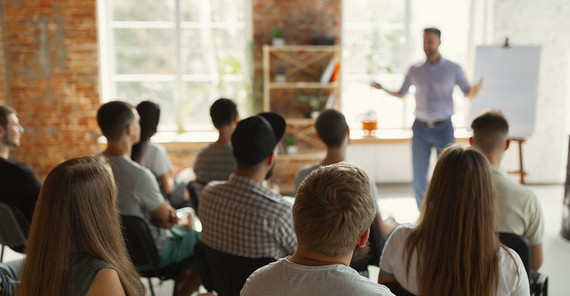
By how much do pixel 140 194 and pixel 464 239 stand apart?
172 cm

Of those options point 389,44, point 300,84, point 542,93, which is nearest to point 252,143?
point 300,84

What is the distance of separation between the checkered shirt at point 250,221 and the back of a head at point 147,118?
1.55 meters

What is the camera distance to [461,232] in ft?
5.56

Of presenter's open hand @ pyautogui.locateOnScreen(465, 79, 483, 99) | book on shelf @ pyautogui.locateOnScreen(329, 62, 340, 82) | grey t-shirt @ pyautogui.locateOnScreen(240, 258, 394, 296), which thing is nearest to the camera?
grey t-shirt @ pyautogui.locateOnScreen(240, 258, 394, 296)

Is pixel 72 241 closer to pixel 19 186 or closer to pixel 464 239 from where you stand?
pixel 464 239

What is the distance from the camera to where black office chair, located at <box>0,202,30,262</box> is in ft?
8.96

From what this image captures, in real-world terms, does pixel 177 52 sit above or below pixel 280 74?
above

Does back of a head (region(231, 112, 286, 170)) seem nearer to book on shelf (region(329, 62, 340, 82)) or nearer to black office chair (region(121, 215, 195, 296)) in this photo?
black office chair (region(121, 215, 195, 296))

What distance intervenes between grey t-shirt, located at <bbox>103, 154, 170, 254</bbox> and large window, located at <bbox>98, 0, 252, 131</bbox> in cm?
377

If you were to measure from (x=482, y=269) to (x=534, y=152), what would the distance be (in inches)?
218

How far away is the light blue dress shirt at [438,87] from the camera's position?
502 centimetres

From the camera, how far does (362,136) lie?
6.43 metres

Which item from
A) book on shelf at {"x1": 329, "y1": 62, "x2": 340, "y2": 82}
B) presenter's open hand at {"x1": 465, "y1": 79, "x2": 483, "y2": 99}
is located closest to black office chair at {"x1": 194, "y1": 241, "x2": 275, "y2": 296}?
presenter's open hand at {"x1": 465, "y1": 79, "x2": 483, "y2": 99}

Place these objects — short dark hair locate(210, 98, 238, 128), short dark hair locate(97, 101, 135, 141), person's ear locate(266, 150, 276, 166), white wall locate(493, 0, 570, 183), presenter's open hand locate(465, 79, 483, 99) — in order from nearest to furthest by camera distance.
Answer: person's ear locate(266, 150, 276, 166)
short dark hair locate(97, 101, 135, 141)
short dark hair locate(210, 98, 238, 128)
presenter's open hand locate(465, 79, 483, 99)
white wall locate(493, 0, 570, 183)
